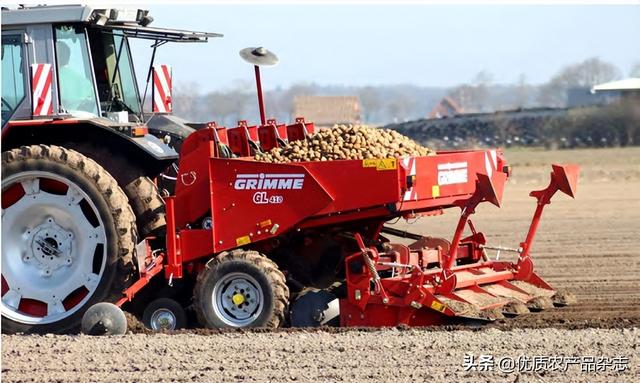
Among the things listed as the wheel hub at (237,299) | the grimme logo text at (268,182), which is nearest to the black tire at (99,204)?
the wheel hub at (237,299)

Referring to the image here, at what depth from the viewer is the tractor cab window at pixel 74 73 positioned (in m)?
8.06

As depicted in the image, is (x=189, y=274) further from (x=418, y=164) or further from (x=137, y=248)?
(x=418, y=164)

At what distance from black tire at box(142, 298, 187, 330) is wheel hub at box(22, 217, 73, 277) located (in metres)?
0.72

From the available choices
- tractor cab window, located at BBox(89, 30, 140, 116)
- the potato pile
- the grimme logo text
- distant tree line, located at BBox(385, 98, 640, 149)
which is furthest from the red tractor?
distant tree line, located at BBox(385, 98, 640, 149)

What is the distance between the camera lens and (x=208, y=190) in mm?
7945

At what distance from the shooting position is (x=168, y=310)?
8.03 m

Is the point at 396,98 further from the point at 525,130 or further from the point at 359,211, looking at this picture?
the point at 359,211

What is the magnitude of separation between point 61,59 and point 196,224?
61.7 inches

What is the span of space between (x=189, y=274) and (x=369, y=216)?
1454 mm

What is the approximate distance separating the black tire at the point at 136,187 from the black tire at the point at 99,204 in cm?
20

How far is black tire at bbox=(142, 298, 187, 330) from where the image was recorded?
8.02 meters

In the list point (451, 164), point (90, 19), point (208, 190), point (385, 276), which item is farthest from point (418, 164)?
point (90, 19)

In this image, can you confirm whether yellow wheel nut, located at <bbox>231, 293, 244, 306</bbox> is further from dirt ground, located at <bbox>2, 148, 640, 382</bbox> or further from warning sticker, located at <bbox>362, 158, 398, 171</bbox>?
warning sticker, located at <bbox>362, 158, 398, 171</bbox>

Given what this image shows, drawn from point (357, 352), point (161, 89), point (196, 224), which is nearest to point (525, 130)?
point (161, 89)
